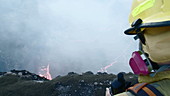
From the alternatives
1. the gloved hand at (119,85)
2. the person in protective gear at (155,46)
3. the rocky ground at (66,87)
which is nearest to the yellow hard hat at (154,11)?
the person in protective gear at (155,46)

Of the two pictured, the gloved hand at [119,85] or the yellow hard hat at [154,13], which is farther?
the gloved hand at [119,85]

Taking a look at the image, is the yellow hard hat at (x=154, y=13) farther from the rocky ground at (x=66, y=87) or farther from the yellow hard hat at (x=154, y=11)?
the rocky ground at (x=66, y=87)

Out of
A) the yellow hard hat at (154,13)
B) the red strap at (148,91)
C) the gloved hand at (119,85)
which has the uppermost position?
the yellow hard hat at (154,13)

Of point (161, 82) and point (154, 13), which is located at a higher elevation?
point (154, 13)

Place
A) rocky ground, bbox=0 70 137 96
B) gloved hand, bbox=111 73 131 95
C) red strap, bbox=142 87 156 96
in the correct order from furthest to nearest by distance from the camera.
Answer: rocky ground, bbox=0 70 137 96
gloved hand, bbox=111 73 131 95
red strap, bbox=142 87 156 96

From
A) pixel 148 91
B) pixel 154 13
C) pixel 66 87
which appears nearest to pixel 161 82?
pixel 148 91

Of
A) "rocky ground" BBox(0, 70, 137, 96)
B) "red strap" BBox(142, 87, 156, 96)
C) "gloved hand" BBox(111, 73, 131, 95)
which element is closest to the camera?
"red strap" BBox(142, 87, 156, 96)

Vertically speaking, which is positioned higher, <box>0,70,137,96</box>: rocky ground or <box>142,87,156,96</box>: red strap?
<box>0,70,137,96</box>: rocky ground

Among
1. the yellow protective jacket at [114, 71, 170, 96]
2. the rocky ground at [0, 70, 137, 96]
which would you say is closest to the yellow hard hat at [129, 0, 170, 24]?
the yellow protective jacket at [114, 71, 170, 96]

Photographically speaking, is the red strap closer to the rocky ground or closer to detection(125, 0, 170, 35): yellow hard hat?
detection(125, 0, 170, 35): yellow hard hat

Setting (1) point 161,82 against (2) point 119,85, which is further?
(2) point 119,85

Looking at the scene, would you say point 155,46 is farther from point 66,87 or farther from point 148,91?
point 66,87

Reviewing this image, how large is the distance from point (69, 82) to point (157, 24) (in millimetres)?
11659

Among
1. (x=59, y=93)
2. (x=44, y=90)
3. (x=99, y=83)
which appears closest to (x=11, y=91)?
(x=44, y=90)
